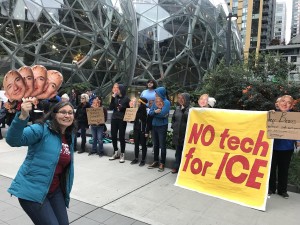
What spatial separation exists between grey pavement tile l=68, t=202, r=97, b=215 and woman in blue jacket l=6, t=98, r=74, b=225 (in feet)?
5.15

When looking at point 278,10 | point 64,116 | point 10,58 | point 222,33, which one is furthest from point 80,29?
point 278,10

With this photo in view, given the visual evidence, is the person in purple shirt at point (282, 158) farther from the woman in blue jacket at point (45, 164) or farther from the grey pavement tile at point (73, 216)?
the woman in blue jacket at point (45, 164)

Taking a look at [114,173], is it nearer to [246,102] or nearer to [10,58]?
[246,102]

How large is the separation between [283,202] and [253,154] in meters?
0.94

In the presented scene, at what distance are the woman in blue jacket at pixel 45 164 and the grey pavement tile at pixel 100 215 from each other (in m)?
1.38

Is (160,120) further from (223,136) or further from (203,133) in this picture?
(223,136)

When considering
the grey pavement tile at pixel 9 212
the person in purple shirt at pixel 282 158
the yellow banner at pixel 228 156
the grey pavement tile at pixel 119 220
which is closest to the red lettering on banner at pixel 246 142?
the yellow banner at pixel 228 156

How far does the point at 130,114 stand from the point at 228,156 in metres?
2.86

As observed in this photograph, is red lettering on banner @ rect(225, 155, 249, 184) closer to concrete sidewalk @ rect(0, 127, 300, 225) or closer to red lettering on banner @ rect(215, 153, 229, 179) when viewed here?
red lettering on banner @ rect(215, 153, 229, 179)

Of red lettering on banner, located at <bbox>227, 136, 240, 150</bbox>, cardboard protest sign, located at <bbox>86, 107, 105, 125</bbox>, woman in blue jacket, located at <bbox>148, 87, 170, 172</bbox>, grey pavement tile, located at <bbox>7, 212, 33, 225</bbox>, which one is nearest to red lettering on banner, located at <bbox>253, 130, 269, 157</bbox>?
red lettering on banner, located at <bbox>227, 136, 240, 150</bbox>

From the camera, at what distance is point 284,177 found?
5109 mm

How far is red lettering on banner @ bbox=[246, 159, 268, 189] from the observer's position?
4745mm

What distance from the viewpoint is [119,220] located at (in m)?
4.07

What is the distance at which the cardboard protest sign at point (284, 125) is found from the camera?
456 centimetres
